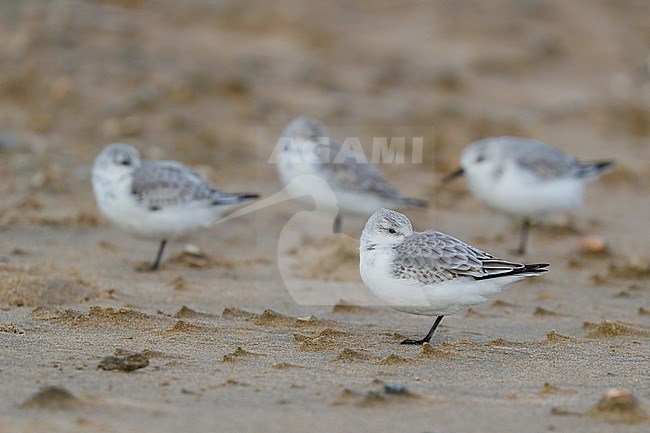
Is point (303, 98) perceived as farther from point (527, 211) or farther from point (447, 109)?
point (527, 211)

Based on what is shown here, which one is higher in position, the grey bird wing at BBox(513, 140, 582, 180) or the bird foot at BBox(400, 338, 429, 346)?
the grey bird wing at BBox(513, 140, 582, 180)

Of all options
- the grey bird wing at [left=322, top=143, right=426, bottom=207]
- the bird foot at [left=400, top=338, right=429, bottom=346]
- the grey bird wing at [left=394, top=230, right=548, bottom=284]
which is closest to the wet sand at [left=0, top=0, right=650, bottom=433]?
the bird foot at [left=400, top=338, right=429, bottom=346]

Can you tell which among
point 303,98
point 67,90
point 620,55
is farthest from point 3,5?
point 620,55

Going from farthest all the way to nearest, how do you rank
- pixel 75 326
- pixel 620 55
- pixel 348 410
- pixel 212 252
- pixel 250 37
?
1. pixel 620 55
2. pixel 250 37
3. pixel 212 252
4. pixel 75 326
5. pixel 348 410

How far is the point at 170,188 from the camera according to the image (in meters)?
7.32

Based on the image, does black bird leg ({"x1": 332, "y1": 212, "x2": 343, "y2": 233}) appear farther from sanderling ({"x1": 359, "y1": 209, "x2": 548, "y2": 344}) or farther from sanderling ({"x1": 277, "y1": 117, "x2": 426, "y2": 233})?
sanderling ({"x1": 359, "y1": 209, "x2": 548, "y2": 344})

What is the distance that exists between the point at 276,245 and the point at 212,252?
595mm

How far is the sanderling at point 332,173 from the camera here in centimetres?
861

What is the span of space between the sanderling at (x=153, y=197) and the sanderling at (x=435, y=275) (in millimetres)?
2350

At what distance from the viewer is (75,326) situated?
16.8ft

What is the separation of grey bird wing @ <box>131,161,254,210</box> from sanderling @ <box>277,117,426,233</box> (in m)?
1.22

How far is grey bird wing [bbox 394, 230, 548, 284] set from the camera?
5.12 meters

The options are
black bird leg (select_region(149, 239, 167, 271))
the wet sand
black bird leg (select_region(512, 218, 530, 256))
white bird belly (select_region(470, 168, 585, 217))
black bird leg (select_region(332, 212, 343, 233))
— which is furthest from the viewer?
black bird leg (select_region(332, 212, 343, 233))

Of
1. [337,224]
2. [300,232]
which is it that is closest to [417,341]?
[300,232]
